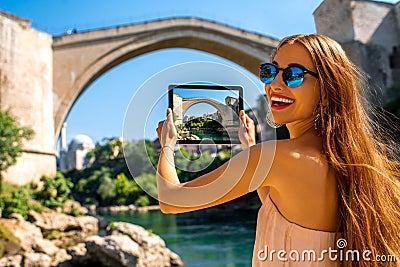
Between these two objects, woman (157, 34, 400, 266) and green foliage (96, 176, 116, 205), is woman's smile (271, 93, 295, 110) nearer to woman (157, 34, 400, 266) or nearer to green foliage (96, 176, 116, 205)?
woman (157, 34, 400, 266)

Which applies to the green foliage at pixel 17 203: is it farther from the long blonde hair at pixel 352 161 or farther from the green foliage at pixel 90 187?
the green foliage at pixel 90 187

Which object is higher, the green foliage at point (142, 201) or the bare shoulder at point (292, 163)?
the bare shoulder at point (292, 163)

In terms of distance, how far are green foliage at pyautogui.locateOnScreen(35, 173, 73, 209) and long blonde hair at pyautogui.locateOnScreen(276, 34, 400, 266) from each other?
38.1 ft

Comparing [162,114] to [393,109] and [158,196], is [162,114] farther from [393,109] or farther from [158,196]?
[393,109]

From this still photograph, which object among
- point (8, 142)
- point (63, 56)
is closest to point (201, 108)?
point (8, 142)

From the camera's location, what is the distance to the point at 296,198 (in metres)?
0.73

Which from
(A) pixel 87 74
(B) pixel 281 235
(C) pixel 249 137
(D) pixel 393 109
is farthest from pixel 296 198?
(A) pixel 87 74

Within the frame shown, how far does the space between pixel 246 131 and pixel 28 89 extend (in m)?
12.6

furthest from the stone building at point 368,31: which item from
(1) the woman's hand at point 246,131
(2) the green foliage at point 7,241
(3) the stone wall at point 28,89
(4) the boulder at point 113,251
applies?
(1) the woman's hand at point 246,131

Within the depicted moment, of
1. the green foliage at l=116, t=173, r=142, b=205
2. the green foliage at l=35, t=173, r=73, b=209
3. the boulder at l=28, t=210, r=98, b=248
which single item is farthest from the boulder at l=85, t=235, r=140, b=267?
the green foliage at l=116, t=173, r=142, b=205

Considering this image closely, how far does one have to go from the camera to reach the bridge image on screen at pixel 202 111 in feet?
2.64

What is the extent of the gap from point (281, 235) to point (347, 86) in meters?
0.28

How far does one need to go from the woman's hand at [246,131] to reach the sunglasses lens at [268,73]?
0.09m

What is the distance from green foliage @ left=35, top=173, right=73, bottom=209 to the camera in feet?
38.1
